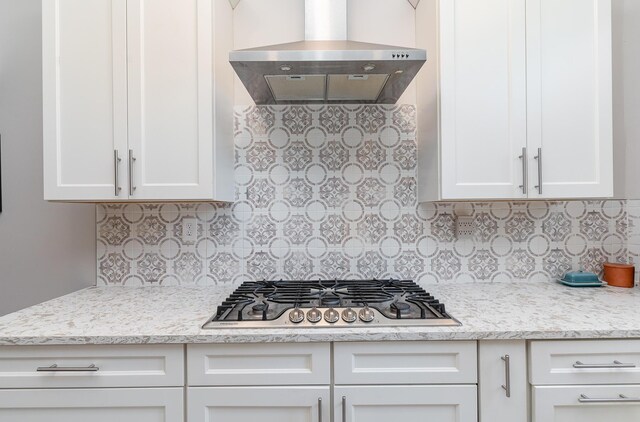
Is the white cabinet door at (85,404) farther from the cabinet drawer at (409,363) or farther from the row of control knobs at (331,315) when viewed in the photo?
the cabinet drawer at (409,363)

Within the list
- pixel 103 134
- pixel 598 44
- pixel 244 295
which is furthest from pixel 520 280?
pixel 103 134

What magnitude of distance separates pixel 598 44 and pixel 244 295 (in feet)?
5.98

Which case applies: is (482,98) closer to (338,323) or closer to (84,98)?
(338,323)

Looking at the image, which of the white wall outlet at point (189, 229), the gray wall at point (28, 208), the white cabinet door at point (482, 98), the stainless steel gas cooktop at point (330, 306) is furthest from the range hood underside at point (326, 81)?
the gray wall at point (28, 208)

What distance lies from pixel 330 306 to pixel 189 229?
3.01ft

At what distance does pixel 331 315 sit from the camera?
1.23 metres

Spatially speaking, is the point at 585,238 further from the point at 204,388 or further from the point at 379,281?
the point at 204,388

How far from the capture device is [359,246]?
1857mm

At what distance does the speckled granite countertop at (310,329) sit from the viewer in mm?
1134

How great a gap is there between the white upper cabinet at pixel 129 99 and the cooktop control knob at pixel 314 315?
665 mm

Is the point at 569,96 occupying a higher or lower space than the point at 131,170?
higher

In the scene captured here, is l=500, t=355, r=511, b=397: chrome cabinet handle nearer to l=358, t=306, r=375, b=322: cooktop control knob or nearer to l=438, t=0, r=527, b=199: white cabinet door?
l=358, t=306, r=375, b=322: cooktop control knob

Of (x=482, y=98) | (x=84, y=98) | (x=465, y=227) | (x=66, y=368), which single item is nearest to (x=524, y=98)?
(x=482, y=98)

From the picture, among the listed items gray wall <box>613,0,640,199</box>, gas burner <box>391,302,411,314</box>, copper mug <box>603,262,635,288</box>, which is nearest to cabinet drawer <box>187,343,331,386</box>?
gas burner <box>391,302,411,314</box>
